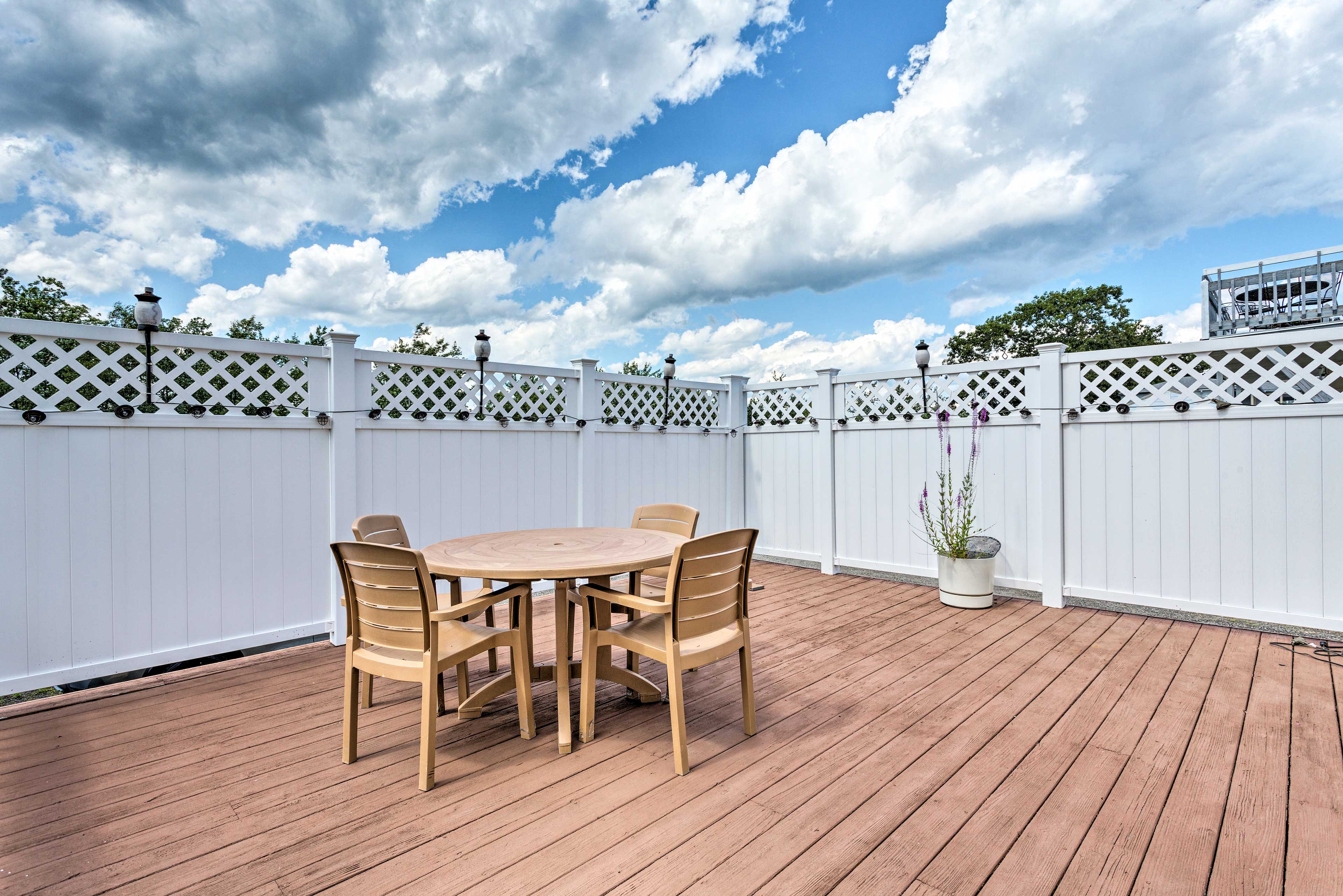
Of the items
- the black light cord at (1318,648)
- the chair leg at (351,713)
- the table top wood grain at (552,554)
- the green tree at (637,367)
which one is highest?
the green tree at (637,367)

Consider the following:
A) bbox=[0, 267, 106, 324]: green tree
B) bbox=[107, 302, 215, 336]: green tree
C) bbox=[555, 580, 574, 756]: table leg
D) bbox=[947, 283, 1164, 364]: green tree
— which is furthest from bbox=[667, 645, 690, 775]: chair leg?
bbox=[947, 283, 1164, 364]: green tree

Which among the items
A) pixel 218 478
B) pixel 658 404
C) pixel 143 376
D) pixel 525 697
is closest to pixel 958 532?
pixel 658 404

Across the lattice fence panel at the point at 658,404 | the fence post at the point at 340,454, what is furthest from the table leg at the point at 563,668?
the lattice fence panel at the point at 658,404

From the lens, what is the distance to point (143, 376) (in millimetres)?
2865

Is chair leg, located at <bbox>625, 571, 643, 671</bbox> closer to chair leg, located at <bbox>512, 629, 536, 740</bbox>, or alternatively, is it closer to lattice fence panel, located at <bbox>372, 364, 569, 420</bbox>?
chair leg, located at <bbox>512, 629, 536, 740</bbox>

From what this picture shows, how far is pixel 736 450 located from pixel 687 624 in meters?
4.09

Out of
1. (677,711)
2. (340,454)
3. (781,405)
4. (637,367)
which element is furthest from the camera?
(637,367)

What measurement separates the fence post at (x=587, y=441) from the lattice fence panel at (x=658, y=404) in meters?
0.18

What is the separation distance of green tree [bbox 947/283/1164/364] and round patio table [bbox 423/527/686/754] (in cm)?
1976

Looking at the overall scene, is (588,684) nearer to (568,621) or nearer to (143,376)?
(568,621)

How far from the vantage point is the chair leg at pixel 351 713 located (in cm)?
194

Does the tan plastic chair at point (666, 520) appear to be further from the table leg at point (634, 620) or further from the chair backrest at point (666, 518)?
the table leg at point (634, 620)

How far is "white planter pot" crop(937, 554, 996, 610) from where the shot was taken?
402cm

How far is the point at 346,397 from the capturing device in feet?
11.3
